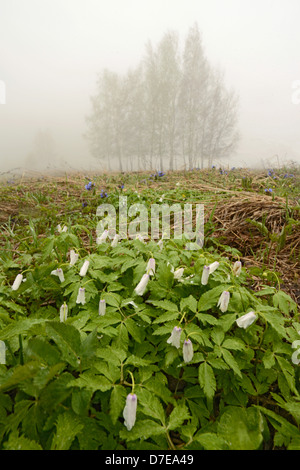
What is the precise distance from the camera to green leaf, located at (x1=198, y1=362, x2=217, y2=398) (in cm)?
99

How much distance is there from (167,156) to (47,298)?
24.9 meters

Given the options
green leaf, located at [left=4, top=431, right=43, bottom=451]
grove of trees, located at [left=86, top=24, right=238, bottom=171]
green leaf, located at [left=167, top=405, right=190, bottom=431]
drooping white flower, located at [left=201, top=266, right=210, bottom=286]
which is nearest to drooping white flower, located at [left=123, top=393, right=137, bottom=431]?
green leaf, located at [left=167, top=405, right=190, bottom=431]

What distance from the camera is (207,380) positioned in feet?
3.36

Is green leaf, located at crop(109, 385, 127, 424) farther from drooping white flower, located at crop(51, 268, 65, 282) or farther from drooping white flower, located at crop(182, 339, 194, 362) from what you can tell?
drooping white flower, located at crop(51, 268, 65, 282)

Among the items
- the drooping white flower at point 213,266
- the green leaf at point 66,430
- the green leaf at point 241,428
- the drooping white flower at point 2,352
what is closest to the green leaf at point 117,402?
the green leaf at point 66,430

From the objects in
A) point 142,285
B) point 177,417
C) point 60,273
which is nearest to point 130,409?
point 177,417

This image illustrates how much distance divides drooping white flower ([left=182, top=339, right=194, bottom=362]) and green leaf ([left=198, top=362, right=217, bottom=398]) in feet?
0.22

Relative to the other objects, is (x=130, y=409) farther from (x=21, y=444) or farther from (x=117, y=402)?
(x=21, y=444)

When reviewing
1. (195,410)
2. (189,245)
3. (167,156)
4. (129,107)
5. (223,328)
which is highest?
(129,107)

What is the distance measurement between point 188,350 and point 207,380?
131 mm

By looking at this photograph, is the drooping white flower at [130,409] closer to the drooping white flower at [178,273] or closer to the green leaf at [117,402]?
the green leaf at [117,402]

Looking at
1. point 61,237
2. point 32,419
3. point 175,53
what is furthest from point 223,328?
point 175,53

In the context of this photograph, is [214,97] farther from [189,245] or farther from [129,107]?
[189,245]

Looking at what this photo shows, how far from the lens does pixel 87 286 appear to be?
1397 mm
